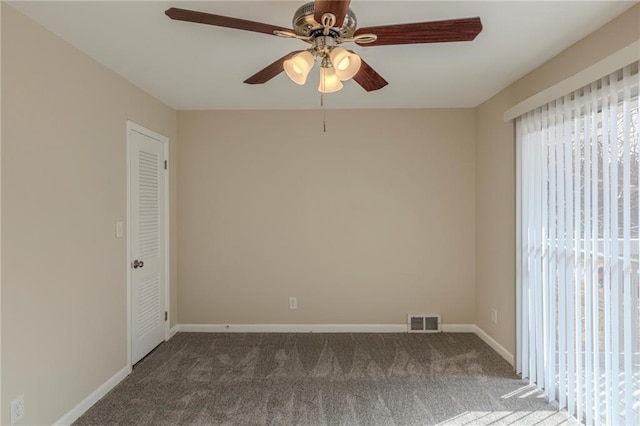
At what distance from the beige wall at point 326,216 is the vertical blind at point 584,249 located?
3.32 feet

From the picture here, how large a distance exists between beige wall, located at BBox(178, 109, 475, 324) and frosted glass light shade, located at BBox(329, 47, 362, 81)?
2.11 meters

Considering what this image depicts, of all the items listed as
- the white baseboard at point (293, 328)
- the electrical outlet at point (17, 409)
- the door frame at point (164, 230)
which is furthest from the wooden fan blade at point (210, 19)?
the white baseboard at point (293, 328)

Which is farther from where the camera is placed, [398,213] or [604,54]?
[398,213]

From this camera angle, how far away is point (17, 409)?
186cm

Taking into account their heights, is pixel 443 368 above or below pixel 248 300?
below

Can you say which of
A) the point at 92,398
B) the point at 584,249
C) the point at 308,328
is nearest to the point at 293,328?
the point at 308,328

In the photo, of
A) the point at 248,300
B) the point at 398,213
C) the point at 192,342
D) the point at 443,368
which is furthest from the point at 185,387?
the point at 398,213

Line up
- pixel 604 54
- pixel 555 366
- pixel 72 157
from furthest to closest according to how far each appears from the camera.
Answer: pixel 555 366 < pixel 72 157 < pixel 604 54

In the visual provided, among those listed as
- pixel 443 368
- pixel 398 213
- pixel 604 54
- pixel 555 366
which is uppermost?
pixel 604 54

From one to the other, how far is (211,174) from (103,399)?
2.22m

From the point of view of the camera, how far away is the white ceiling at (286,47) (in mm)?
1840

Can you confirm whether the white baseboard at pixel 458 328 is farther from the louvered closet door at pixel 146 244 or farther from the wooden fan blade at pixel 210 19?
the wooden fan blade at pixel 210 19

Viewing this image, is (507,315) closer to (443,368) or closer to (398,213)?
(443,368)

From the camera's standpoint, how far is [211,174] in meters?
3.86
